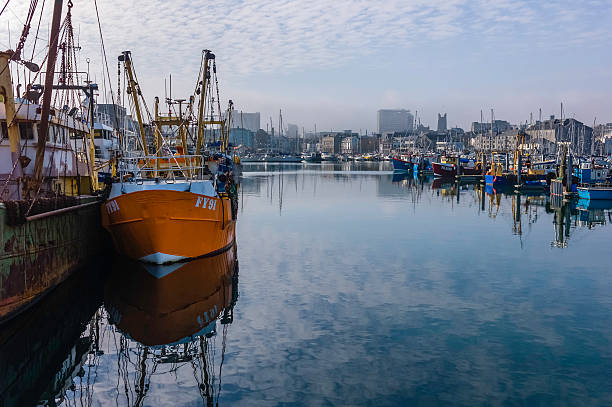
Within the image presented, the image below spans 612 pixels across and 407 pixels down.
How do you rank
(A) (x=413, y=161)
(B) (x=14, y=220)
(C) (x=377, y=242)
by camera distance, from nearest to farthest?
(B) (x=14, y=220) → (C) (x=377, y=242) → (A) (x=413, y=161)

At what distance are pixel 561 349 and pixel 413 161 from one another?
106 meters

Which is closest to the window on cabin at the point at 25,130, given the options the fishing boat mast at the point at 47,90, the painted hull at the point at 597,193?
the fishing boat mast at the point at 47,90

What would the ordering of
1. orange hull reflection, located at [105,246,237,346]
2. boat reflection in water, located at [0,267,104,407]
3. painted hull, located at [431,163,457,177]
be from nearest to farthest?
boat reflection in water, located at [0,267,104,407] < orange hull reflection, located at [105,246,237,346] < painted hull, located at [431,163,457,177]

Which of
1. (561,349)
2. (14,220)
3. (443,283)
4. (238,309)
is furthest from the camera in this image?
(443,283)

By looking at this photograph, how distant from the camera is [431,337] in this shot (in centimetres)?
1395

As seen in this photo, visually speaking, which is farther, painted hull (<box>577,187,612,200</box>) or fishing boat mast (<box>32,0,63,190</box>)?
painted hull (<box>577,187,612,200</box>)

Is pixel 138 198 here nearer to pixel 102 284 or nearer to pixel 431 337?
pixel 102 284

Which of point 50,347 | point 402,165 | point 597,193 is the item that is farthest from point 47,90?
point 402,165

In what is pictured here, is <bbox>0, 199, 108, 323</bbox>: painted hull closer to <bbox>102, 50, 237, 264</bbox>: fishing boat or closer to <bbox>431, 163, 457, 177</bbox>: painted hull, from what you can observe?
<bbox>102, 50, 237, 264</bbox>: fishing boat

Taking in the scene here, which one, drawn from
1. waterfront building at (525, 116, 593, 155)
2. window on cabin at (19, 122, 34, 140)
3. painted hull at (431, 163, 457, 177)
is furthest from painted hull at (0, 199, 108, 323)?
waterfront building at (525, 116, 593, 155)

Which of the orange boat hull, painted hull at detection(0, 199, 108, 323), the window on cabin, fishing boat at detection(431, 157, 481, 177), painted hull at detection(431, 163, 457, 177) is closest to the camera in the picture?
painted hull at detection(0, 199, 108, 323)

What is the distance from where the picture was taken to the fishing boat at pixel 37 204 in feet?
48.5

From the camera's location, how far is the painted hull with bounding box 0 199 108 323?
565 inches

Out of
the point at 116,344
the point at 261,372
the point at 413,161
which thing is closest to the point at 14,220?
the point at 116,344
